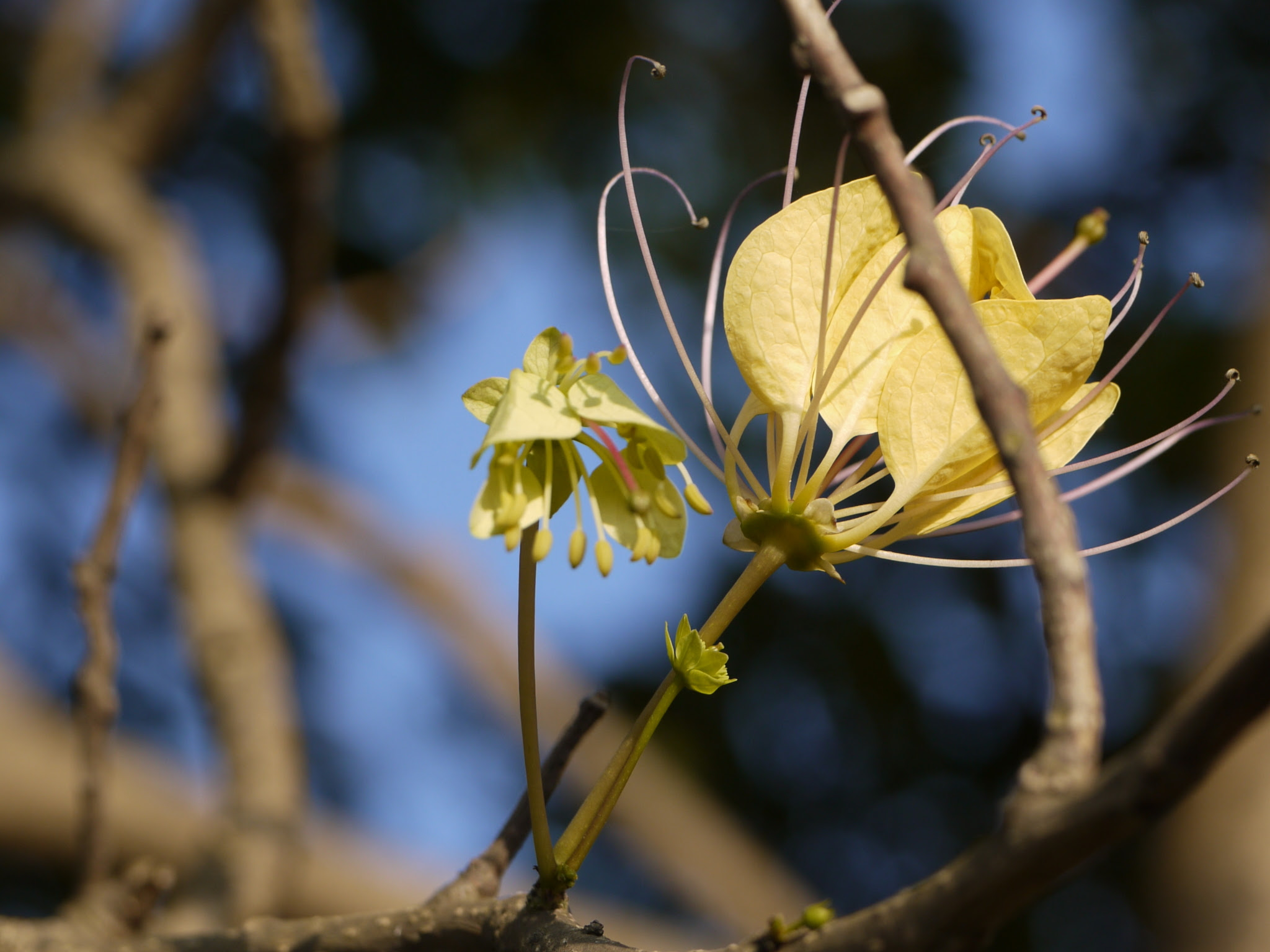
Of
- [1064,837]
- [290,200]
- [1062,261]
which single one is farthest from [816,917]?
[290,200]

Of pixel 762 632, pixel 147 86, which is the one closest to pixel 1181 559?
pixel 762 632

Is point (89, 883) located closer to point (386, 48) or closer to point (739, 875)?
point (739, 875)

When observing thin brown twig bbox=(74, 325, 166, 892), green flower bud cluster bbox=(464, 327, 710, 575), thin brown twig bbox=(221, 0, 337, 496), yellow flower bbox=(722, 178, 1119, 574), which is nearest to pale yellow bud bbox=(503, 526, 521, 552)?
green flower bud cluster bbox=(464, 327, 710, 575)

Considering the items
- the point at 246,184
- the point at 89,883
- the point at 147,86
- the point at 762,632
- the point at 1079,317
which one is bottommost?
the point at 89,883

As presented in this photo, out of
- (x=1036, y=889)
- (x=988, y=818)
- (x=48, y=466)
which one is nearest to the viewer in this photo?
(x=1036, y=889)

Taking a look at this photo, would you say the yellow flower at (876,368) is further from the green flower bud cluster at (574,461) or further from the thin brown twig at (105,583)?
the thin brown twig at (105,583)

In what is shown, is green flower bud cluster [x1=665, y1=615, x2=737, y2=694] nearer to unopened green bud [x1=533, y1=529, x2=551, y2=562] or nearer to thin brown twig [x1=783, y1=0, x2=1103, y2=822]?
unopened green bud [x1=533, y1=529, x2=551, y2=562]

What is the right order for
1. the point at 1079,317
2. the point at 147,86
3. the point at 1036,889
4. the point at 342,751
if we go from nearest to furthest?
the point at 1036,889 → the point at 1079,317 → the point at 147,86 → the point at 342,751

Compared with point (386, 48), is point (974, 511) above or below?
below
